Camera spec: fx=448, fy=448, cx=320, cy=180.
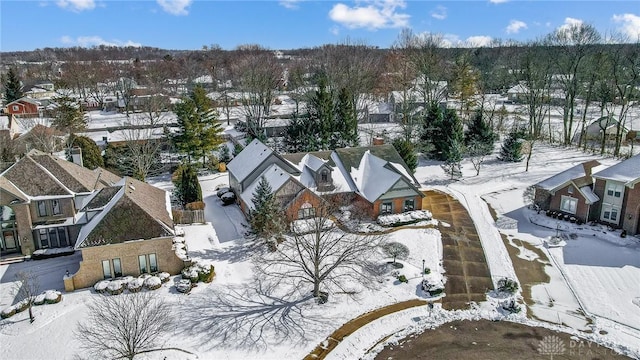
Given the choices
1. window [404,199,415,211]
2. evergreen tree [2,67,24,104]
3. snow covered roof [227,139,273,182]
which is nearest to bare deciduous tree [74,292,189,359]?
snow covered roof [227,139,273,182]

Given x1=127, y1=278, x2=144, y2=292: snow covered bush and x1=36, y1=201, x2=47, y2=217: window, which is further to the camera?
x1=36, y1=201, x2=47, y2=217: window

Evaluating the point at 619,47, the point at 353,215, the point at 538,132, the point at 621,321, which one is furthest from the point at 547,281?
the point at 619,47

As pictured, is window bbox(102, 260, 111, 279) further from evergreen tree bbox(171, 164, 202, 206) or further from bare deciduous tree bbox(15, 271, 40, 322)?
evergreen tree bbox(171, 164, 202, 206)

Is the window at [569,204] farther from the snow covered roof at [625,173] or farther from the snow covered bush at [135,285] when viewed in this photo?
the snow covered bush at [135,285]

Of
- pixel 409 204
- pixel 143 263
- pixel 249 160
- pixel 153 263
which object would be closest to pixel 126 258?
pixel 143 263

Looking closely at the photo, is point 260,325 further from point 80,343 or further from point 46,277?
point 46,277

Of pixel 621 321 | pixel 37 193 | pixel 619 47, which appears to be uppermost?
pixel 619 47

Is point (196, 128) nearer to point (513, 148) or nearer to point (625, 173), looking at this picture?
point (513, 148)
